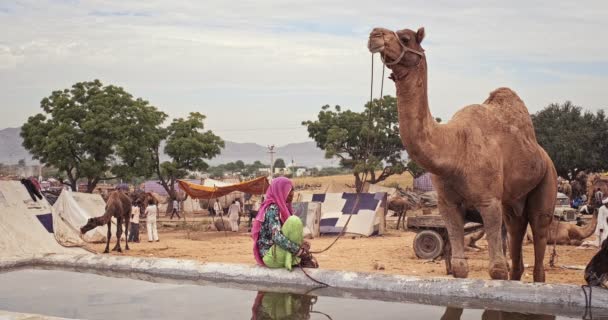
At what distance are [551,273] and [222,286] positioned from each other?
23.3 ft

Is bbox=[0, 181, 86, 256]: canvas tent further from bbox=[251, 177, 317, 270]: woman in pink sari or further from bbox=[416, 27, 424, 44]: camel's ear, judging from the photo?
bbox=[416, 27, 424, 44]: camel's ear

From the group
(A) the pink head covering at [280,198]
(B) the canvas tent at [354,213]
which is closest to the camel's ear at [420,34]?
(A) the pink head covering at [280,198]

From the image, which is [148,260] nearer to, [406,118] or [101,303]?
[101,303]

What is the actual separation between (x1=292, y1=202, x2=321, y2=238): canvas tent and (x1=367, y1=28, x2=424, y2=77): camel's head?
55.5 ft

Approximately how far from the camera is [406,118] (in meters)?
6.97

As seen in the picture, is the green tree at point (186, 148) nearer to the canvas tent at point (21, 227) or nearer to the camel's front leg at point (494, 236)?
the canvas tent at point (21, 227)

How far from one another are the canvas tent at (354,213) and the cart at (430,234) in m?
7.76

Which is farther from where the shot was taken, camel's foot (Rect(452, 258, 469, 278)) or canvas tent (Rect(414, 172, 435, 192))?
canvas tent (Rect(414, 172, 435, 192))

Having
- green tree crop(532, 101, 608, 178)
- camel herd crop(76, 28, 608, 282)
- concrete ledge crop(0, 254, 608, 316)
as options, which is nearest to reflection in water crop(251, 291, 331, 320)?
concrete ledge crop(0, 254, 608, 316)

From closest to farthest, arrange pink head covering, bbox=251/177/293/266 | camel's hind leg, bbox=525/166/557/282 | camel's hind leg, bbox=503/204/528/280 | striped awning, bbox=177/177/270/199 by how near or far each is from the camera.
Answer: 1. pink head covering, bbox=251/177/293/266
2. camel's hind leg, bbox=525/166/557/282
3. camel's hind leg, bbox=503/204/528/280
4. striped awning, bbox=177/177/270/199

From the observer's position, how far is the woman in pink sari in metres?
7.39

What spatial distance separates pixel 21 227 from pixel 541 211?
25.5ft

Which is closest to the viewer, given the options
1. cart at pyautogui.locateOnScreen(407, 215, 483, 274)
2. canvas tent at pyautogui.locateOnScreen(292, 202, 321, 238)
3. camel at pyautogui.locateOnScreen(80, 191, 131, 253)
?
cart at pyautogui.locateOnScreen(407, 215, 483, 274)

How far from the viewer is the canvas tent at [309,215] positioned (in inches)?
934
